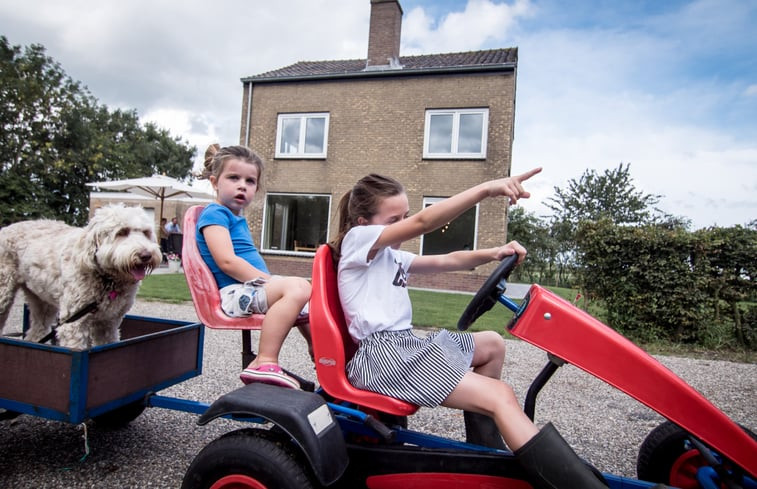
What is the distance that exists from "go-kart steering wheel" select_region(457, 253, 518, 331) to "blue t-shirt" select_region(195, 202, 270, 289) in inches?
40.6

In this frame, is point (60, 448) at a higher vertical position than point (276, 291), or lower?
lower

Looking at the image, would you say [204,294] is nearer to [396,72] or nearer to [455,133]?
[455,133]

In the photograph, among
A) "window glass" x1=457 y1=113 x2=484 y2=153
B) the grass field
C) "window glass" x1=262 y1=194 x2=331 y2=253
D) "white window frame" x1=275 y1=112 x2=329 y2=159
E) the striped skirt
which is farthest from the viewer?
"window glass" x1=262 y1=194 x2=331 y2=253

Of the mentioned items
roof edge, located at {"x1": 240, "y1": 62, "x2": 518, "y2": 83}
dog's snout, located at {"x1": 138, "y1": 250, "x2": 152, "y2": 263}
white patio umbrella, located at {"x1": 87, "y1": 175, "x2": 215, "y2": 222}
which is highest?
roof edge, located at {"x1": 240, "y1": 62, "x2": 518, "y2": 83}

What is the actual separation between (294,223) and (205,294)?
12509mm

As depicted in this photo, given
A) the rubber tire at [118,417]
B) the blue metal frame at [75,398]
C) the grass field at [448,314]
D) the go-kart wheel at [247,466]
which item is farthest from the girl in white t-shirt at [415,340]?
the grass field at [448,314]

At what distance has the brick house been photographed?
1253 centimetres

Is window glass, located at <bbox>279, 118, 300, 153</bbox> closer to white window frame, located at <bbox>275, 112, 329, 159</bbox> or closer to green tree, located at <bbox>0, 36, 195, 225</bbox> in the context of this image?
white window frame, located at <bbox>275, 112, 329, 159</bbox>

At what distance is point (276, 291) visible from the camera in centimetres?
209

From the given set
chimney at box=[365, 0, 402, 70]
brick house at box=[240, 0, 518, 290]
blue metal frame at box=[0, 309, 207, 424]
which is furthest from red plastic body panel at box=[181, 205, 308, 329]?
chimney at box=[365, 0, 402, 70]

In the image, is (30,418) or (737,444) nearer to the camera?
(737,444)

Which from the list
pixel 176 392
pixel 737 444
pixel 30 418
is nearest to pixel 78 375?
pixel 30 418

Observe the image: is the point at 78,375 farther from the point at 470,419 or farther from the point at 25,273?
the point at 470,419

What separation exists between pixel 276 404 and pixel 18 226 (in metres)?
2.36
